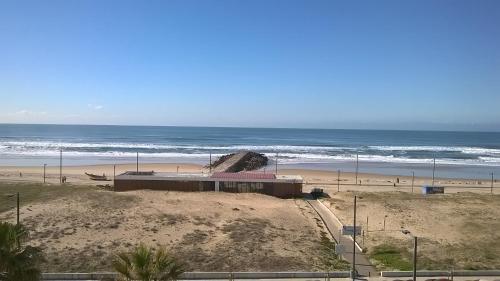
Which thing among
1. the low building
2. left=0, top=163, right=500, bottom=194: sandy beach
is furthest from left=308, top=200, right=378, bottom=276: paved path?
left=0, top=163, right=500, bottom=194: sandy beach

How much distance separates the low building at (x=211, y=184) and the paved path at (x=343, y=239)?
110 inches

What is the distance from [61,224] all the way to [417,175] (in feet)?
166

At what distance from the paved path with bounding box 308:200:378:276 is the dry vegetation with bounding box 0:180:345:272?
80 cm

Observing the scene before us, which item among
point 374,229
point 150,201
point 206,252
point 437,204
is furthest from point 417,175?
point 206,252

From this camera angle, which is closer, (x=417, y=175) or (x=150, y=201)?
(x=150, y=201)

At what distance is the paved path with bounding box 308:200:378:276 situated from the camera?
73.2ft

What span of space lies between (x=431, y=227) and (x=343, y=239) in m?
6.87

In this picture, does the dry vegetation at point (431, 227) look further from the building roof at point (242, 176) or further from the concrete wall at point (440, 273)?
the building roof at point (242, 176)

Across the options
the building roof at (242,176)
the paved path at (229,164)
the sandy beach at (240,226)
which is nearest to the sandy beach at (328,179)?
the paved path at (229,164)

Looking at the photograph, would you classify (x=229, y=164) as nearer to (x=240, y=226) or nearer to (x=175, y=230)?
(x=240, y=226)

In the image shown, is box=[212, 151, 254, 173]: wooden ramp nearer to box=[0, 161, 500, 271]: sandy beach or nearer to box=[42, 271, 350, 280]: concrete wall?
box=[0, 161, 500, 271]: sandy beach

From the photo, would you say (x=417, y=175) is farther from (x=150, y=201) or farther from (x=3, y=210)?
(x=3, y=210)

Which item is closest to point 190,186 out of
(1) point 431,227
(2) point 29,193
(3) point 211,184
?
(3) point 211,184

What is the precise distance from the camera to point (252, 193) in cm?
4131
